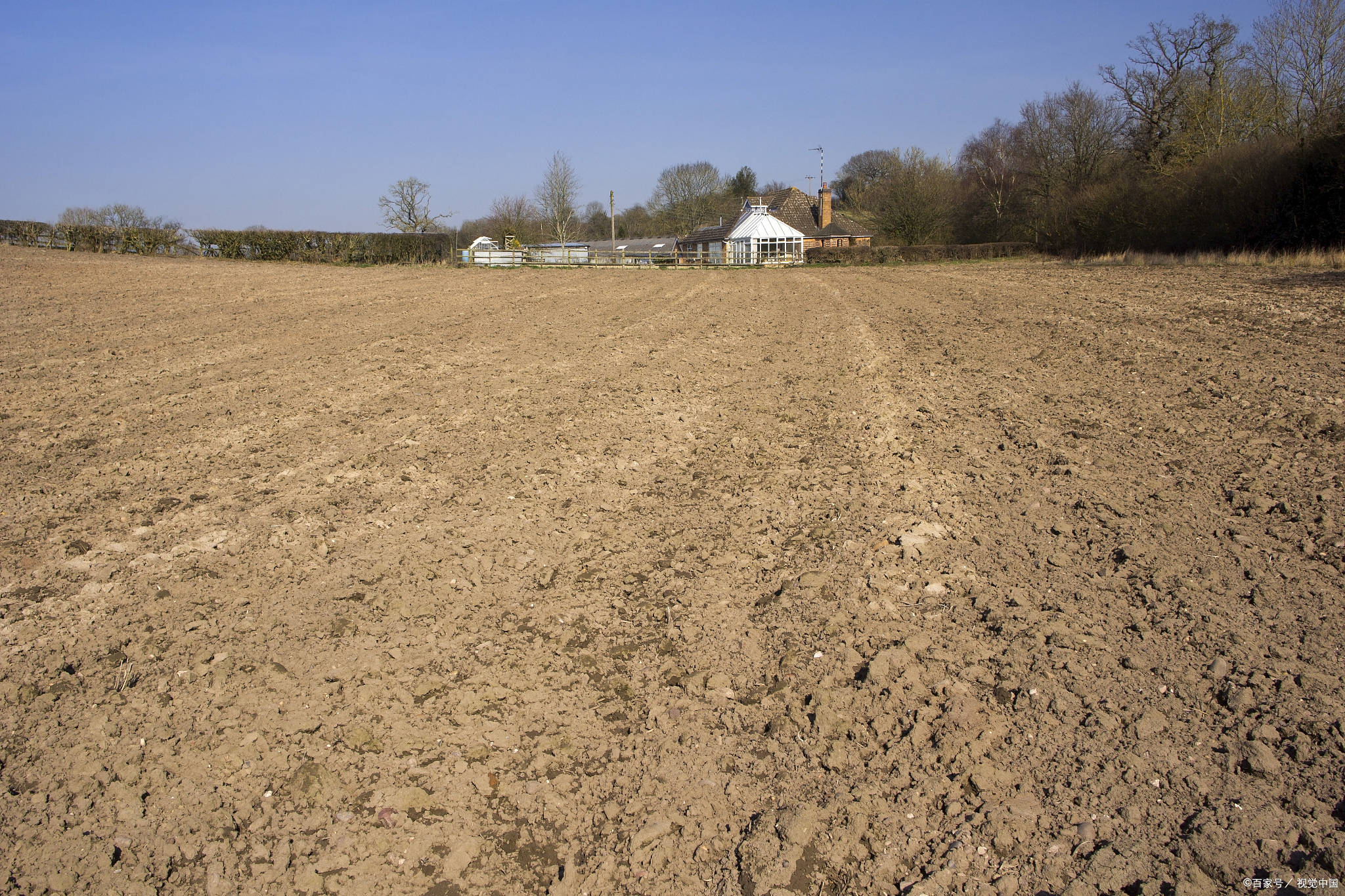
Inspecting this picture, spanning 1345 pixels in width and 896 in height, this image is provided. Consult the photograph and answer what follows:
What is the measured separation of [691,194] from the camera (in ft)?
287

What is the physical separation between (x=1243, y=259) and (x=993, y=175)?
44.5 metres

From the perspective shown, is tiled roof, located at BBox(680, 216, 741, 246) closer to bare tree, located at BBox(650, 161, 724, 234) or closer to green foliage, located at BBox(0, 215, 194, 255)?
bare tree, located at BBox(650, 161, 724, 234)

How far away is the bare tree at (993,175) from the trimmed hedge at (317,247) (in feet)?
131

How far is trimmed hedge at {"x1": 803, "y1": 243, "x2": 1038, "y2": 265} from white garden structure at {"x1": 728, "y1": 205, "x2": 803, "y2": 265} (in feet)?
32.7

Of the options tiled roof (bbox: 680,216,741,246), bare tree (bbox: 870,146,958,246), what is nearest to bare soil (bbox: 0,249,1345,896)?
bare tree (bbox: 870,146,958,246)

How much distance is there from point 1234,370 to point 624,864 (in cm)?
870

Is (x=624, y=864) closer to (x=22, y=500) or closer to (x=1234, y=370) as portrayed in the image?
(x=22, y=500)

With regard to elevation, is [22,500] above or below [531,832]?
above

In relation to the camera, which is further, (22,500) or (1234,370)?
(1234,370)

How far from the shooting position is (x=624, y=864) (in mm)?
2418

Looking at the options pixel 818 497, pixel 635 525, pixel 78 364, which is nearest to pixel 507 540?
pixel 635 525

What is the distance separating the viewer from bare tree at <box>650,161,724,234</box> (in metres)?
86.0

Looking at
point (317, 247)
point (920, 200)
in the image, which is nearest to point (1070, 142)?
point (920, 200)

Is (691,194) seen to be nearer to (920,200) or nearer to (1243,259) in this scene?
(920,200)
